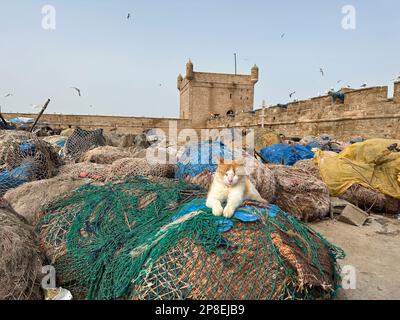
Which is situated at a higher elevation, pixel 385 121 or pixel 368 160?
pixel 385 121

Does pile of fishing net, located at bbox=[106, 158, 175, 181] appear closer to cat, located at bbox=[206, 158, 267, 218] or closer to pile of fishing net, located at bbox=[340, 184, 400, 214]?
cat, located at bbox=[206, 158, 267, 218]

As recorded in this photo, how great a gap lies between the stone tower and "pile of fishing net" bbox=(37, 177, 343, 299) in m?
26.1

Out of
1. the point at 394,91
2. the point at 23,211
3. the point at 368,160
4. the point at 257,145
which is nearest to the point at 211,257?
the point at 23,211

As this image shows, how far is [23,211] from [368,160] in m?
6.13

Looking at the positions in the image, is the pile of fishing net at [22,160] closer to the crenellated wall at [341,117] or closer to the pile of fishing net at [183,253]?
the pile of fishing net at [183,253]

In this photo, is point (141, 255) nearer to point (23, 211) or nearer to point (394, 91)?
point (23, 211)

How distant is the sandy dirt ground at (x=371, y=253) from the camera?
230 centimetres

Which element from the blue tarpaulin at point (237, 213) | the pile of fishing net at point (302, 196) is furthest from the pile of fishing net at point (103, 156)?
the blue tarpaulin at point (237, 213)

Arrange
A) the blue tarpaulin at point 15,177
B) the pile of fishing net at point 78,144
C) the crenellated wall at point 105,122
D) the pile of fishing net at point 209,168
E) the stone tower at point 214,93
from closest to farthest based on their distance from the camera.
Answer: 1. the pile of fishing net at point 209,168
2. the blue tarpaulin at point 15,177
3. the pile of fishing net at point 78,144
4. the crenellated wall at point 105,122
5. the stone tower at point 214,93

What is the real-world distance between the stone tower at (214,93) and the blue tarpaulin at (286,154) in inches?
834

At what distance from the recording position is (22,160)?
169 inches

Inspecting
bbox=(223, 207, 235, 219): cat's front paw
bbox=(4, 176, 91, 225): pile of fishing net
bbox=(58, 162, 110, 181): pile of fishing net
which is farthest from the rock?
bbox=(4, 176, 91, 225): pile of fishing net

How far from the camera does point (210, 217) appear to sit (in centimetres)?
198

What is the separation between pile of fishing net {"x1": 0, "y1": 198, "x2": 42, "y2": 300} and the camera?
69.4 inches
